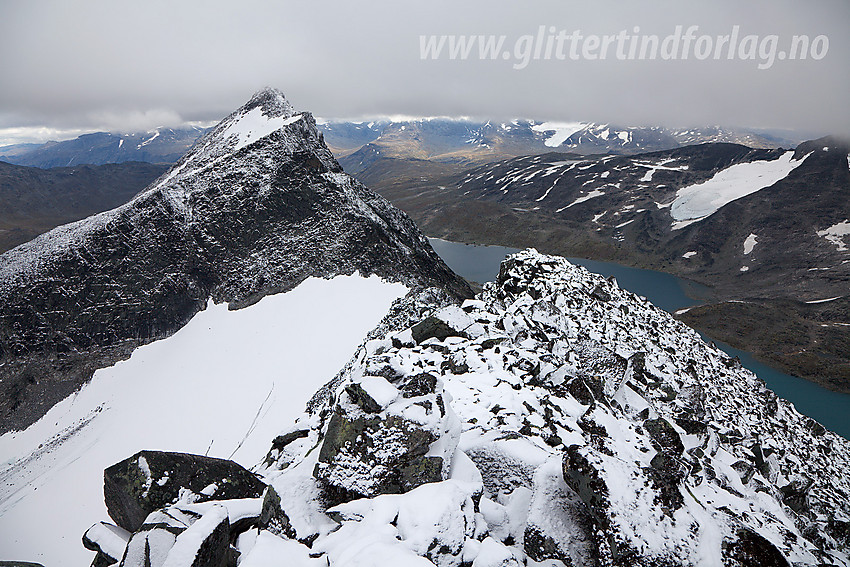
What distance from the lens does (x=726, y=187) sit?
7023 inches

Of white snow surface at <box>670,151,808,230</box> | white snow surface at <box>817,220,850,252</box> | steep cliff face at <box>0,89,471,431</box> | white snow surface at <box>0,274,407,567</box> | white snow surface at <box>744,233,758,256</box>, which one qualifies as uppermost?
steep cliff face at <box>0,89,471,431</box>

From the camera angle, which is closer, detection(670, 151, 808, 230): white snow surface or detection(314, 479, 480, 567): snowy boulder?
detection(314, 479, 480, 567): snowy boulder

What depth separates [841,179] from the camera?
153 m

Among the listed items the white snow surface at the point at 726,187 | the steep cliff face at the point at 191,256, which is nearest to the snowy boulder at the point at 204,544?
the steep cliff face at the point at 191,256

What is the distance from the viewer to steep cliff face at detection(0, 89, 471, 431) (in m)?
30.4

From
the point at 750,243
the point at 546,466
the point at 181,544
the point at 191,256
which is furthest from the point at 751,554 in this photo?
the point at 750,243

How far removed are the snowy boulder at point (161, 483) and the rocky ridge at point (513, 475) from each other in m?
0.91

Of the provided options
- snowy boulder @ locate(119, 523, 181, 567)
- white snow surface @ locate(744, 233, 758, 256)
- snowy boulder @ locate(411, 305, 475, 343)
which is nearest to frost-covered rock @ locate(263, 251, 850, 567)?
snowy boulder @ locate(411, 305, 475, 343)

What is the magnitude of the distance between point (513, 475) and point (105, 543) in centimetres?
876

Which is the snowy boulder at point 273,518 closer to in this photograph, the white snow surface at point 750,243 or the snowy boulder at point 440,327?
the snowy boulder at point 440,327

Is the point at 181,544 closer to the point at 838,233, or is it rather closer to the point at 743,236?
the point at 743,236

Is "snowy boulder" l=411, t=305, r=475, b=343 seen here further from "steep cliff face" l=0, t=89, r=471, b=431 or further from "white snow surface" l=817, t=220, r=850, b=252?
"white snow surface" l=817, t=220, r=850, b=252

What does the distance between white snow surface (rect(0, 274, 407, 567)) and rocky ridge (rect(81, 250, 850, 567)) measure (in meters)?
12.6

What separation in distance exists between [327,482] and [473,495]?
3.32 meters
